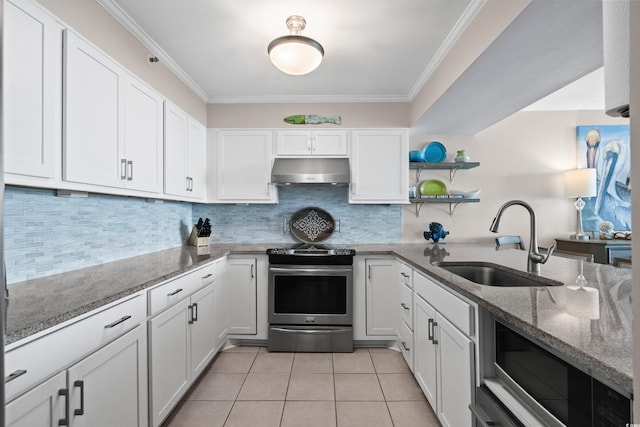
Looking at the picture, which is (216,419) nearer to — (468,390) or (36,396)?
(36,396)

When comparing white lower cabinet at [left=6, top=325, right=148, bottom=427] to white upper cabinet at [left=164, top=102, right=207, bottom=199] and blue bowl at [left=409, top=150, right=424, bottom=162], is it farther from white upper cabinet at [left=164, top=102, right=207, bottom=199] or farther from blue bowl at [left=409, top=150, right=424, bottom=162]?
blue bowl at [left=409, top=150, right=424, bottom=162]

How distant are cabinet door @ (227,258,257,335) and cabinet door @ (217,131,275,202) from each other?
29.0 inches

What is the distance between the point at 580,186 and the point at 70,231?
15.4 feet

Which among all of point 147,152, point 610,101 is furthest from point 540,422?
point 147,152

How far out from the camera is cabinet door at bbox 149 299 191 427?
1679 mm

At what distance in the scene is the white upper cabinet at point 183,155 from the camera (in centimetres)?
257

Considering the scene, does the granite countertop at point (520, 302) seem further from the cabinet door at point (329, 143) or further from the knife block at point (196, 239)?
the cabinet door at point (329, 143)

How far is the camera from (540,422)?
958mm

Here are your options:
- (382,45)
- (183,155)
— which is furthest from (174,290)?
(382,45)

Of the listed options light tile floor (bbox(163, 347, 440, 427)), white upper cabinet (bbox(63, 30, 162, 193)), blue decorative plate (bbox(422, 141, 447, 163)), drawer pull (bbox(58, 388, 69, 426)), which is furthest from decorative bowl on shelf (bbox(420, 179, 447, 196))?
drawer pull (bbox(58, 388, 69, 426))

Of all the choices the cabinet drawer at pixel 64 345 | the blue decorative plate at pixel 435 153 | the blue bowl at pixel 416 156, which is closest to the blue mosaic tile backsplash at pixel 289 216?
the blue bowl at pixel 416 156

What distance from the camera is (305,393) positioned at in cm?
223

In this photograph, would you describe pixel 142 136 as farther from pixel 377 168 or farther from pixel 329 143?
pixel 377 168

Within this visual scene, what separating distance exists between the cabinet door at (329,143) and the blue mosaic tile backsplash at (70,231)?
5.31ft
